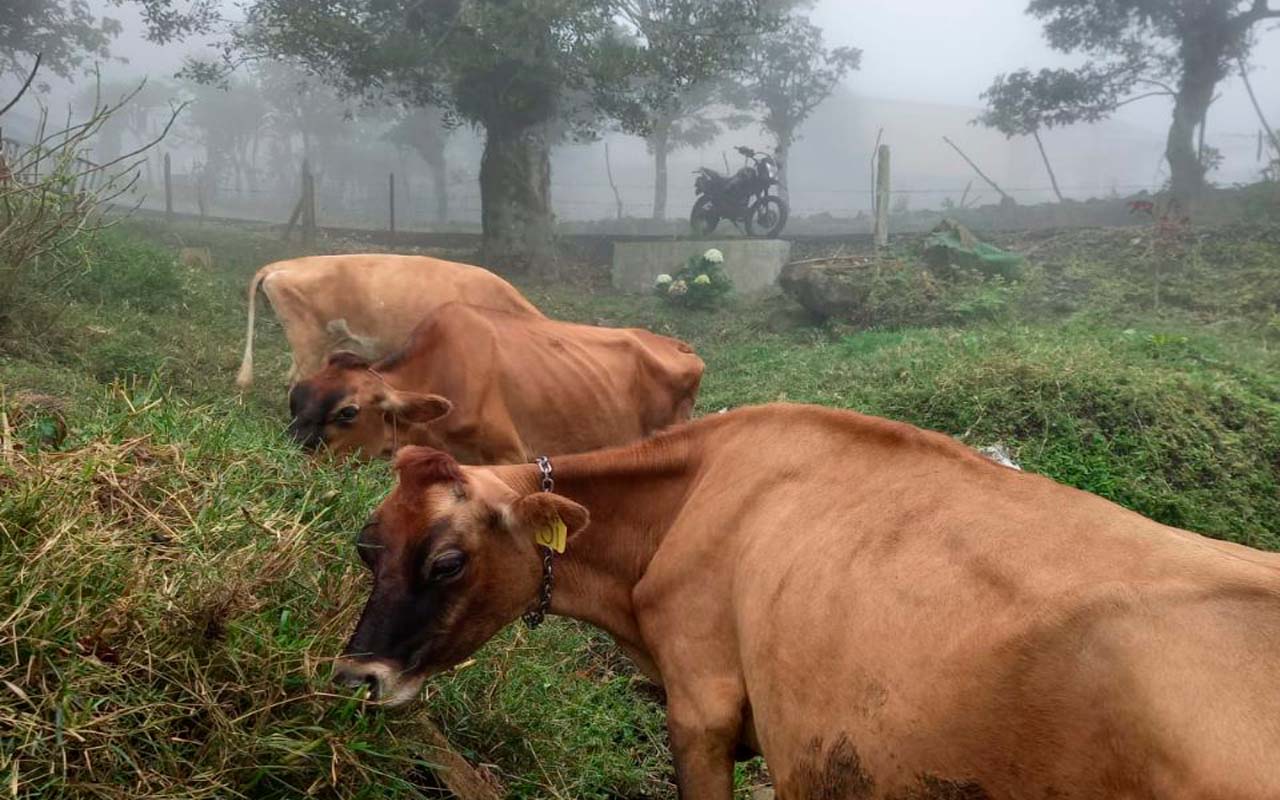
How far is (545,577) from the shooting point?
3512 mm

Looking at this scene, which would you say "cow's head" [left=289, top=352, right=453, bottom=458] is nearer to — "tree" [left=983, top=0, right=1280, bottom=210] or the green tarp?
the green tarp

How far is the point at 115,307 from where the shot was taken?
9.80 metres

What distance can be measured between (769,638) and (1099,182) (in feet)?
223

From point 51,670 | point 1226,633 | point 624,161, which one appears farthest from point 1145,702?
point 624,161

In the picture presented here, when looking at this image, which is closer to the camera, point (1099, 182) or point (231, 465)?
point (231, 465)

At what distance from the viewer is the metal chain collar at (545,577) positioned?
350 cm

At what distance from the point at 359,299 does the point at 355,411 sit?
3.06 m

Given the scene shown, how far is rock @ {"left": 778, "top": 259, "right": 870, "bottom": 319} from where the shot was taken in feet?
45.8

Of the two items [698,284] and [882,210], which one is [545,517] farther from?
[882,210]

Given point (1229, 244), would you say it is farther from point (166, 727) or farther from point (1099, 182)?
point (1099, 182)

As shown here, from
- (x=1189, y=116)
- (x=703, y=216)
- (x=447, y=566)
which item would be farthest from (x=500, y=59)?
(x=1189, y=116)

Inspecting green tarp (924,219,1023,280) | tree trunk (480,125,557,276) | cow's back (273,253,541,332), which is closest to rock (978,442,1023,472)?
cow's back (273,253,541,332)

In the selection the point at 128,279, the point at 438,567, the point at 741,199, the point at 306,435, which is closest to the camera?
the point at 438,567

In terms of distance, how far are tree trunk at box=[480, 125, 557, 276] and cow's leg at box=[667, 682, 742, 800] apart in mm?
16045
